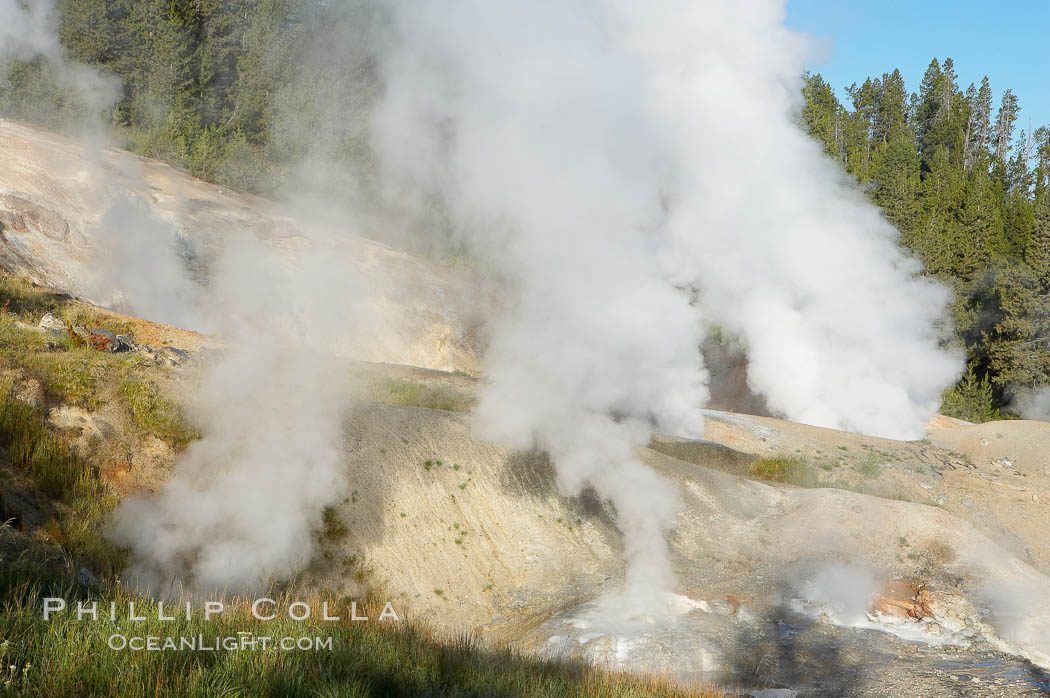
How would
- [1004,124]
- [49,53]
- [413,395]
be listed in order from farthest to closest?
1. [1004,124]
2. [49,53]
3. [413,395]

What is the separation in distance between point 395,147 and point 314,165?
1266 cm

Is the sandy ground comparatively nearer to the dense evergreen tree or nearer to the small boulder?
the small boulder

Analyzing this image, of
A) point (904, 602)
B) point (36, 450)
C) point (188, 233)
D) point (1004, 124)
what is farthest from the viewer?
point (1004, 124)

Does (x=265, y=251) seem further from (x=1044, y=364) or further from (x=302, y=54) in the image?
(x=1044, y=364)

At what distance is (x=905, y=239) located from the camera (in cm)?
3806

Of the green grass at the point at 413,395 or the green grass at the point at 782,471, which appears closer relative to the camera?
the green grass at the point at 413,395

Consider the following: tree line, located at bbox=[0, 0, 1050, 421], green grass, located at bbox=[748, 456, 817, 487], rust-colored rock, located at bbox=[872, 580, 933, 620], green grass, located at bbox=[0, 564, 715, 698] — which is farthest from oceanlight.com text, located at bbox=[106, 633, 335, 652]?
tree line, located at bbox=[0, 0, 1050, 421]

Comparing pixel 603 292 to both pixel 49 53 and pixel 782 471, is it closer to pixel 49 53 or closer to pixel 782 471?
pixel 782 471

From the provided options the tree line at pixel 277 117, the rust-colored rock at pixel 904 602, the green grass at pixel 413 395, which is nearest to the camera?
the rust-colored rock at pixel 904 602

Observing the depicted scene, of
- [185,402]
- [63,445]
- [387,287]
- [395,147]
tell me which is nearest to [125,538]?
[63,445]

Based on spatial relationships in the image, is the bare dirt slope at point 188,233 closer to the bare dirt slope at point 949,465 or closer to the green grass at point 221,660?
the bare dirt slope at point 949,465

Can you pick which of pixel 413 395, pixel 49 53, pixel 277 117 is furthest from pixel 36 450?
pixel 49 53

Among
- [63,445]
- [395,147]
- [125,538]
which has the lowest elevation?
[125,538]

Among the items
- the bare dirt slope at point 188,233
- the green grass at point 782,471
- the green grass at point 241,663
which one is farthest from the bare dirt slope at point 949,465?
the green grass at point 241,663
